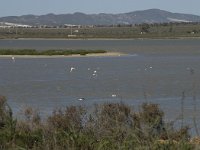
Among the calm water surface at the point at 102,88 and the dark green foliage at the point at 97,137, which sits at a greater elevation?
the dark green foliage at the point at 97,137

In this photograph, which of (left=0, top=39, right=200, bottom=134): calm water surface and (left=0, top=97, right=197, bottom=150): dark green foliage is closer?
(left=0, top=97, right=197, bottom=150): dark green foliage

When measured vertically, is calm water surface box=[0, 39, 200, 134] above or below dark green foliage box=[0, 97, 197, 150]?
below

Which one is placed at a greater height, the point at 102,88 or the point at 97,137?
the point at 97,137

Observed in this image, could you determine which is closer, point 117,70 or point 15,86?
point 15,86

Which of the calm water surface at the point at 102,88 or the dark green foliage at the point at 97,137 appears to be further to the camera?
the calm water surface at the point at 102,88

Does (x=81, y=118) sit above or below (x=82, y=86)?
above

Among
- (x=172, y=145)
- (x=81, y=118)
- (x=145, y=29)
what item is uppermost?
(x=172, y=145)

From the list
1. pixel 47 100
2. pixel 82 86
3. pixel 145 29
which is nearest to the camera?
pixel 47 100

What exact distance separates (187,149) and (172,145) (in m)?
0.24

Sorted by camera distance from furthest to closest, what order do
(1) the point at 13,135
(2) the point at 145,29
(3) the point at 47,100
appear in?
(2) the point at 145,29 < (3) the point at 47,100 < (1) the point at 13,135

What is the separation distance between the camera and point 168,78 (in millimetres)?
41594

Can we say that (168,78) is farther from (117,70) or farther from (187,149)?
(187,149)

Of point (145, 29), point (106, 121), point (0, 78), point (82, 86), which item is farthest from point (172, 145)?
point (145, 29)

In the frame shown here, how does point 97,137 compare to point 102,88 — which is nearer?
point 97,137
